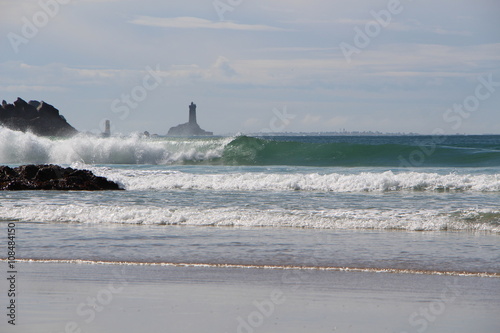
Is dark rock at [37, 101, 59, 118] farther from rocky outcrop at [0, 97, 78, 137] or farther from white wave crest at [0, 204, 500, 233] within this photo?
white wave crest at [0, 204, 500, 233]

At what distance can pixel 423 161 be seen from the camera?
31.4m

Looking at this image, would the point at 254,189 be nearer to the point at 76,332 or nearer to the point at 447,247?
the point at 447,247

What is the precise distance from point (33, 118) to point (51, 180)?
5173cm

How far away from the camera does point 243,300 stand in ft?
21.3

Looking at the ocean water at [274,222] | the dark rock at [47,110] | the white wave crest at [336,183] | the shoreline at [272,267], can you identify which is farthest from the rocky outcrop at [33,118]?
the shoreline at [272,267]

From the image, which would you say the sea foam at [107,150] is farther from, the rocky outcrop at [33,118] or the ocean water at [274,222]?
the rocky outcrop at [33,118]

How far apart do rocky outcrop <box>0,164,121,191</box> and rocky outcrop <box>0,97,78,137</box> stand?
1884 inches

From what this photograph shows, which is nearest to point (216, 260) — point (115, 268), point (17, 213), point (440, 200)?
point (115, 268)

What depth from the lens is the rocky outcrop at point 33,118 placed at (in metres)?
65.2

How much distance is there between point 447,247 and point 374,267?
2094mm

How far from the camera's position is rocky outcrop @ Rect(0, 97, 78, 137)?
2566 inches

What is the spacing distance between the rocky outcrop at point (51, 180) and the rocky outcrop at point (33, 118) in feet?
157

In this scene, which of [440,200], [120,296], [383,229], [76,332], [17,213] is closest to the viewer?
[76,332]

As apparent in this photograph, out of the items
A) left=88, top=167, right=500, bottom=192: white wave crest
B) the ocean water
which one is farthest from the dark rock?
left=88, top=167, right=500, bottom=192: white wave crest
